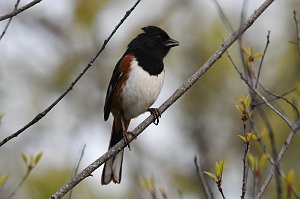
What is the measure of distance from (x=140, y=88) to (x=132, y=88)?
8 cm

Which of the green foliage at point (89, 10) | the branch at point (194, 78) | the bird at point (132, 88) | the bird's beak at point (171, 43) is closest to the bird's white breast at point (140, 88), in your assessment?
the bird at point (132, 88)

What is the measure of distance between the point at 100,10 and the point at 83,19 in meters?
0.30

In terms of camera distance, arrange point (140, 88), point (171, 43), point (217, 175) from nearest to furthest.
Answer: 1. point (217, 175)
2. point (140, 88)
3. point (171, 43)

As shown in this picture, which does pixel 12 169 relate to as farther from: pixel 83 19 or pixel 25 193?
pixel 83 19

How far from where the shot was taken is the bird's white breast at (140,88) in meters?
4.74

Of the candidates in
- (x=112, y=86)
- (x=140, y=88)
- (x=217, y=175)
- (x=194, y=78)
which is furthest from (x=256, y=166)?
(x=112, y=86)

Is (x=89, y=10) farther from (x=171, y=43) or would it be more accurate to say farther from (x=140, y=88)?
(x=140, y=88)

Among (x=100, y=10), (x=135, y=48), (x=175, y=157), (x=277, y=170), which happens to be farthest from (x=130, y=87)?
(x=100, y=10)

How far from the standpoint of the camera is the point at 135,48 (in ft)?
16.8

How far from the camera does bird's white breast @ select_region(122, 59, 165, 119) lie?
4742 millimetres

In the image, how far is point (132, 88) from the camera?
189 inches

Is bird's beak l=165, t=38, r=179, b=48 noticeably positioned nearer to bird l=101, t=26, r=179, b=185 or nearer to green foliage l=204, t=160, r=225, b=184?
bird l=101, t=26, r=179, b=185

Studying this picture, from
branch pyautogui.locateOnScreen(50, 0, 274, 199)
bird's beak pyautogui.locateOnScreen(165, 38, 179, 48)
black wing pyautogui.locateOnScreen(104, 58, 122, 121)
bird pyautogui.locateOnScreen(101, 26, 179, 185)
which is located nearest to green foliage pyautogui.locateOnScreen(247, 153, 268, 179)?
branch pyautogui.locateOnScreen(50, 0, 274, 199)

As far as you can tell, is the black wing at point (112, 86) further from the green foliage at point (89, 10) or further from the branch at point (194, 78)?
the green foliage at point (89, 10)
